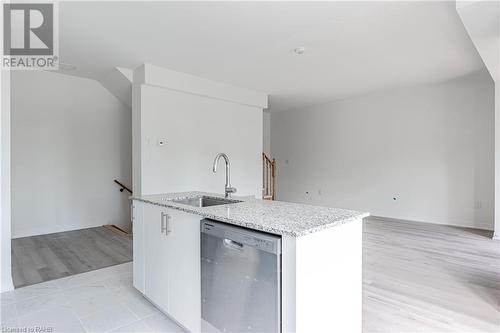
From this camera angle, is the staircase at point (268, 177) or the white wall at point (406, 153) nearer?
the white wall at point (406, 153)

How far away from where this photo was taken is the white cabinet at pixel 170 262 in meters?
1.81

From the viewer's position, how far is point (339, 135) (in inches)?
271

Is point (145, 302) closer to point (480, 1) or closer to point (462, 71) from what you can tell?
point (480, 1)

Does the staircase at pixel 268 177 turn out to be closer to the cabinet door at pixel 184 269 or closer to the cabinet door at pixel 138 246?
the cabinet door at pixel 138 246

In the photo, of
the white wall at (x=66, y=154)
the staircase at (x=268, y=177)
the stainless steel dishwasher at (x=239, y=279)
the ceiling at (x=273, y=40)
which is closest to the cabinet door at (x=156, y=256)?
the stainless steel dishwasher at (x=239, y=279)

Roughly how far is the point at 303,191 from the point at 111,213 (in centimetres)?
478

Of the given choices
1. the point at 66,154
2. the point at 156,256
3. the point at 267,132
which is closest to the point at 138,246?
the point at 156,256

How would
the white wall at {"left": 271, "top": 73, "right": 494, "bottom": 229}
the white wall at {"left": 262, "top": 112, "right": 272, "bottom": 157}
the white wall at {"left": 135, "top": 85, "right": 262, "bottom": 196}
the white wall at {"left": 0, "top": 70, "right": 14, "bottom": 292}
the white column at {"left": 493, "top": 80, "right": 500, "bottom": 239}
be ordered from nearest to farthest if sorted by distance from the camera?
the white wall at {"left": 0, "top": 70, "right": 14, "bottom": 292}, the white column at {"left": 493, "top": 80, "right": 500, "bottom": 239}, the white wall at {"left": 135, "top": 85, "right": 262, "bottom": 196}, the white wall at {"left": 271, "top": 73, "right": 494, "bottom": 229}, the white wall at {"left": 262, "top": 112, "right": 272, "bottom": 157}

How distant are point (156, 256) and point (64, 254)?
2324mm

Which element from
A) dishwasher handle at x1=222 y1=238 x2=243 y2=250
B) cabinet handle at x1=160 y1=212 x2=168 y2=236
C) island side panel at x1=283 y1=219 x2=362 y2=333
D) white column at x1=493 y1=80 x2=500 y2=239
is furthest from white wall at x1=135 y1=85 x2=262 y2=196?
white column at x1=493 y1=80 x2=500 y2=239

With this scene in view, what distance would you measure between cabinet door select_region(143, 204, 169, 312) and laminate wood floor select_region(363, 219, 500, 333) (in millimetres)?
1545

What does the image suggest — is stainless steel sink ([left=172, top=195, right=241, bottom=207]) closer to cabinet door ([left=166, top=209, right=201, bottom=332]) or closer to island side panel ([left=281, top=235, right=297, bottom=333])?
cabinet door ([left=166, top=209, right=201, bottom=332])

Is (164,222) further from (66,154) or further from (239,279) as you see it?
(66,154)

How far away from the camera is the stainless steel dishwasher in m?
1.33
